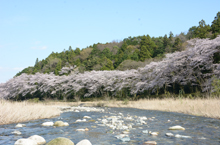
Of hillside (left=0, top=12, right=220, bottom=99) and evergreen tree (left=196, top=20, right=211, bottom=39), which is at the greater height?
evergreen tree (left=196, top=20, right=211, bottom=39)

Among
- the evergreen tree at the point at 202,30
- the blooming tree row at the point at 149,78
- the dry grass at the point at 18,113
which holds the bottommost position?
the dry grass at the point at 18,113

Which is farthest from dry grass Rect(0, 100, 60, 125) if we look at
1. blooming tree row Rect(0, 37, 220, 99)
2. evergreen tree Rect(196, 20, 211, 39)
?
evergreen tree Rect(196, 20, 211, 39)

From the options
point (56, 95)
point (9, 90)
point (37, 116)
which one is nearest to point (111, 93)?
point (56, 95)

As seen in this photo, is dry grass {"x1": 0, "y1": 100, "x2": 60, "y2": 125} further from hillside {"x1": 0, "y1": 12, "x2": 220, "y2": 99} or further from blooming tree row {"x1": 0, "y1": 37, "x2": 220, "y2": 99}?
blooming tree row {"x1": 0, "y1": 37, "x2": 220, "y2": 99}

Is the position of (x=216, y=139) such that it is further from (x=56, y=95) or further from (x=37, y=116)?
(x=56, y=95)

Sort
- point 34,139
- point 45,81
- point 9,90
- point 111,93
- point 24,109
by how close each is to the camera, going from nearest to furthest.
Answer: point 34,139, point 24,109, point 111,93, point 45,81, point 9,90

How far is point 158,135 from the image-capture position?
675cm

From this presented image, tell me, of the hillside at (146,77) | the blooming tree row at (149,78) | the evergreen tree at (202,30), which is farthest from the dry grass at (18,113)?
the evergreen tree at (202,30)

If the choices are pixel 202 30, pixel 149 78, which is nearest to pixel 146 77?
pixel 149 78

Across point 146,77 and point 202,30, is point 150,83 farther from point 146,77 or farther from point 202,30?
point 202,30

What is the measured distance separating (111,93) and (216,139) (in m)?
32.1

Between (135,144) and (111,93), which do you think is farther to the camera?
(111,93)

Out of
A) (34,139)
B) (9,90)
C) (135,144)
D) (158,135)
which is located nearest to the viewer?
(135,144)

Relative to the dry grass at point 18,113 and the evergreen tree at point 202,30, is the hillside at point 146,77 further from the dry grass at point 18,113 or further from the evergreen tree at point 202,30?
the dry grass at point 18,113
